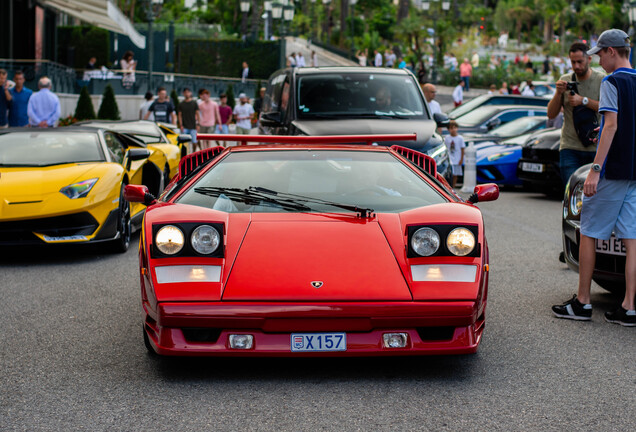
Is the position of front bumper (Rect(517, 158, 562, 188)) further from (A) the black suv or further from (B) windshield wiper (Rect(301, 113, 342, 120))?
(B) windshield wiper (Rect(301, 113, 342, 120))

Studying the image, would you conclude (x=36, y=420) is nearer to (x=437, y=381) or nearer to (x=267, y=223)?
(x=267, y=223)

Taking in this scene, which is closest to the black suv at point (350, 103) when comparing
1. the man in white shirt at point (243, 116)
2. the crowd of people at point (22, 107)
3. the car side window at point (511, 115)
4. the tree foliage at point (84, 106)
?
the crowd of people at point (22, 107)

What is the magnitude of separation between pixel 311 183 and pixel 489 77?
45.6 meters

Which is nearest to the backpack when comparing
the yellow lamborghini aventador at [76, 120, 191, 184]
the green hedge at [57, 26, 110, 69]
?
the yellow lamborghini aventador at [76, 120, 191, 184]

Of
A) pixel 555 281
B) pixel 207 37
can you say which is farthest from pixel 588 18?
pixel 555 281

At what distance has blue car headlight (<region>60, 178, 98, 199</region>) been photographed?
28.0 feet

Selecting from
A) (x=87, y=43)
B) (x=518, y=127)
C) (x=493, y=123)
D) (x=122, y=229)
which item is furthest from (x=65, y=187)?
(x=87, y=43)

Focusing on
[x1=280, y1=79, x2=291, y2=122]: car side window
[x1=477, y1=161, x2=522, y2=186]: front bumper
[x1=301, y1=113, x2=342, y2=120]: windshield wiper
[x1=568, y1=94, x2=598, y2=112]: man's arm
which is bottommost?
[x1=477, y1=161, x2=522, y2=186]: front bumper

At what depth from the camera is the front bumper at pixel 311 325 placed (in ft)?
14.1

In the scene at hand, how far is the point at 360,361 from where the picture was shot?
15.9ft

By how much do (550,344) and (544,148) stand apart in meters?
9.27

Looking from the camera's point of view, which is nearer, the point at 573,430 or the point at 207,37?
the point at 573,430

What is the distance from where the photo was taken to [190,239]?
4.58 meters

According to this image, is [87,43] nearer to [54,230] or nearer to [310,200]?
[54,230]
